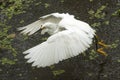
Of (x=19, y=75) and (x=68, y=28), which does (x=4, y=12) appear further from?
(x=68, y=28)

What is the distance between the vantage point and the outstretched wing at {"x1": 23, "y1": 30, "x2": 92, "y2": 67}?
5.27m

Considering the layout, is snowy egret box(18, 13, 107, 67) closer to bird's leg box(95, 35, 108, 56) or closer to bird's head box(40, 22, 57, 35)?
bird's head box(40, 22, 57, 35)

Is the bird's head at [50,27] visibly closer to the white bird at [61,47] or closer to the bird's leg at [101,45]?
the white bird at [61,47]

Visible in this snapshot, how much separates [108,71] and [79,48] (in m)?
1.15

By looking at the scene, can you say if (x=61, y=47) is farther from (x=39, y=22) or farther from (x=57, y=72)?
(x=39, y=22)

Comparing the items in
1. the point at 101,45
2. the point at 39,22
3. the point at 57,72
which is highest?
the point at 39,22

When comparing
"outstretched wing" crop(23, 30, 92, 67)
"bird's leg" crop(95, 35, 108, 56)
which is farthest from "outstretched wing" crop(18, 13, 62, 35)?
"outstretched wing" crop(23, 30, 92, 67)

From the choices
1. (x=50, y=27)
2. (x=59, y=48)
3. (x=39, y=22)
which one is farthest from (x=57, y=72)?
(x=59, y=48)

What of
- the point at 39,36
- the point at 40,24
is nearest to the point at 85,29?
the point at 40,24

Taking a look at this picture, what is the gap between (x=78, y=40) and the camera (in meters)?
5.38

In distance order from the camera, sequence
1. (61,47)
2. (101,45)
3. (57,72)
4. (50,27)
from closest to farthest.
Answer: (61,47)
(50,27)
(57,72)
(101,45)

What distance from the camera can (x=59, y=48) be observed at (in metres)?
5.35

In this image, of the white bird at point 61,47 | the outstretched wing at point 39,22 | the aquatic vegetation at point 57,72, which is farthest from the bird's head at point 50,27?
the aquatic vegetation at point 57,72

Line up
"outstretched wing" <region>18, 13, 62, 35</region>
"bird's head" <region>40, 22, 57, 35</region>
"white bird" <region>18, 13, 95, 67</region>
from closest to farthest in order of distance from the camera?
"white bird" <region>18, 13, 95, 67</region>
"bird's head" <region>40, 22, 57, 35</region>
"outstretched wing" <region>18, 13, 62, 35</region>
